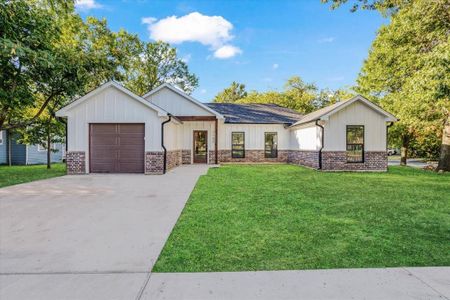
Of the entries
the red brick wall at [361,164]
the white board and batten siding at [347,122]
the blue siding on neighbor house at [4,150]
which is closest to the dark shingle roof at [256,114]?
the white board and batten siding at [347,122]

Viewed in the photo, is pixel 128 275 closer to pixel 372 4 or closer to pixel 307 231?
pixel 307 231

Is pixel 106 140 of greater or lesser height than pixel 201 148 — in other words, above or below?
above

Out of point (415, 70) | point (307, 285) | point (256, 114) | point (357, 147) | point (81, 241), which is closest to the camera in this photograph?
point (307, 285)

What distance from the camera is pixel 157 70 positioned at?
3534 cm

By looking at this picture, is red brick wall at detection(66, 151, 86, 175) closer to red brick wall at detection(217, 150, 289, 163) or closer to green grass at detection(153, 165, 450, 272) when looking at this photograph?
green grass at detection(153, 165, 450, 272)

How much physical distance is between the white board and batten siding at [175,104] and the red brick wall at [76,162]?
6362mm

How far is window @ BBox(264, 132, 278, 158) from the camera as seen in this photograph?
20031mm

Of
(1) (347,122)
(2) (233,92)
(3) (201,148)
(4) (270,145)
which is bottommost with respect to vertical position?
(3) (201,148)

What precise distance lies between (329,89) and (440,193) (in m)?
35.7

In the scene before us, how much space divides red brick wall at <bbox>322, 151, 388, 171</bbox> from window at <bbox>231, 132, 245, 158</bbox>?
267 inches

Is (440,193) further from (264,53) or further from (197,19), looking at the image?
(264,53)

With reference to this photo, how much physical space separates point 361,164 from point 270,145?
675cm

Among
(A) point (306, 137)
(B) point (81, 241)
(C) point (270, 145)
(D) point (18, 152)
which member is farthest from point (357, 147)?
(D) point (18, 152)

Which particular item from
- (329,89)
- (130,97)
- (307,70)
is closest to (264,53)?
(307,70)
